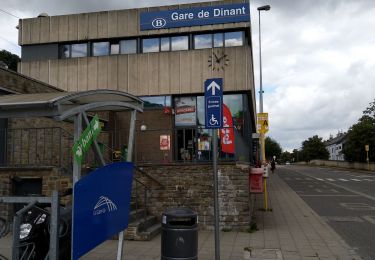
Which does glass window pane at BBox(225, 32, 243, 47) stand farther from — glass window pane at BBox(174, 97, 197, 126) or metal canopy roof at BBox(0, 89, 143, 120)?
metal canopy roof at BBox(0, 89, 143, 120)

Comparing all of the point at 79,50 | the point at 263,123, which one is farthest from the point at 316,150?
the point at 263,123

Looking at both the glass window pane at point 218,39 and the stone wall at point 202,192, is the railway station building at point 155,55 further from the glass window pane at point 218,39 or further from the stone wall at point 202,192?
the stone wall at point 202,192

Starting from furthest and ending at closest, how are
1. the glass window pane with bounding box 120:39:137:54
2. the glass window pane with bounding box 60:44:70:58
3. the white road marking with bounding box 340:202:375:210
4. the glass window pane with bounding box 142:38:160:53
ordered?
the glass window pane with bounding box 60:44:70:58, the glass window pane with bounding box 120:39:137:54, the glass window pane with bounding box 142:38:160:53, the white road marking with bounding box 340:202:375:210

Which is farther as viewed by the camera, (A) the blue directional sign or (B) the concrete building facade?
(B) the concrete building facade

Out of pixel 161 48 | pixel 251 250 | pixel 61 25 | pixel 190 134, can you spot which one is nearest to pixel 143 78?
pixel 161 48

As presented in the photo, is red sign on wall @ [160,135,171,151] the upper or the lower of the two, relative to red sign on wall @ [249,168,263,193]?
upper

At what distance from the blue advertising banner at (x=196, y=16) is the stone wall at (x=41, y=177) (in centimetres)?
1537

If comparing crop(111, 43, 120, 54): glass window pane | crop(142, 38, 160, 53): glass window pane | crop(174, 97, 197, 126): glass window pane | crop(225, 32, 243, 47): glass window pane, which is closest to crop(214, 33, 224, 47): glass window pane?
crop(225, 32, 243, 47): glass window pane

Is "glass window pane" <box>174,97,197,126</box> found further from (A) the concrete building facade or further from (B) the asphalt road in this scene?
(B) the asphalt road

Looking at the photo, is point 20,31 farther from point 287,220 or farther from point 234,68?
point 287,220

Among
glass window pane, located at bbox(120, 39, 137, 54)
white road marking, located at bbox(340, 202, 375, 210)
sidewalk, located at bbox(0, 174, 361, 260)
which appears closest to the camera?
sidewalk, located at bbox(0, 174, 361, 260)

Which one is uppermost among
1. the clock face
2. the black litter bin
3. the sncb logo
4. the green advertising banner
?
the sncb logo

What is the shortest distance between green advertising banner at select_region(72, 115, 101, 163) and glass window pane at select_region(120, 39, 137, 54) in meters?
19.9

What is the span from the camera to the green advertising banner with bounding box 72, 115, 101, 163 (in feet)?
17.4
